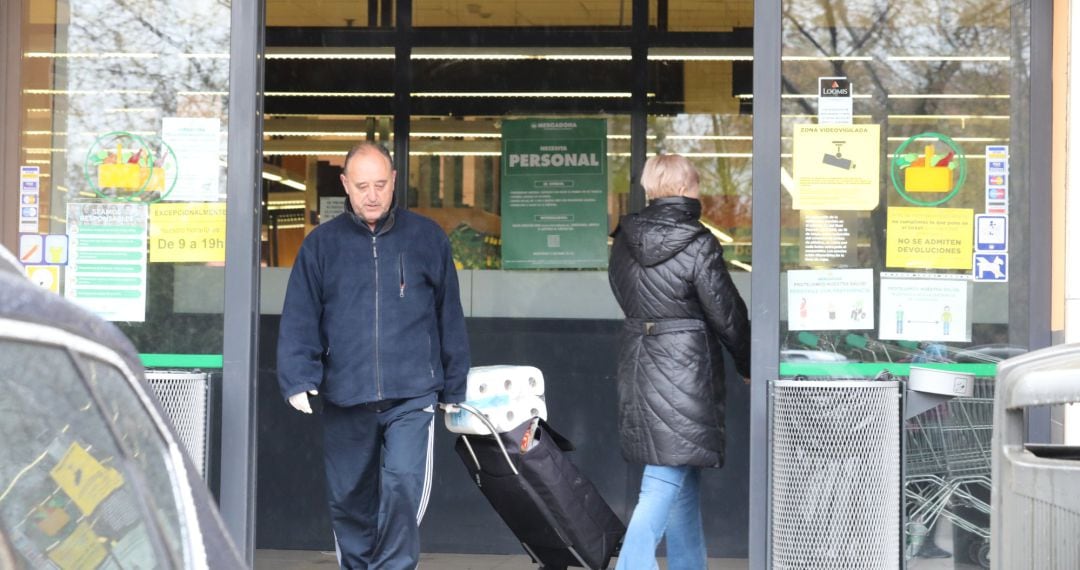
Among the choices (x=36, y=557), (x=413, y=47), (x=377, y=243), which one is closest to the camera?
(x=36, y=557)

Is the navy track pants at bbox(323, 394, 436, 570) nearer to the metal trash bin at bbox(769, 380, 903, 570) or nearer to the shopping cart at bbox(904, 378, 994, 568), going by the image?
the metal trash bin at bbox(769, 380, 903, 570)

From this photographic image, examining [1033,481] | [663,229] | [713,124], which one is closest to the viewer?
[1033,481]

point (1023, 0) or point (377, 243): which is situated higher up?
point (1023, 0)

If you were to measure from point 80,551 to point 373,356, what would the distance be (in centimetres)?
372

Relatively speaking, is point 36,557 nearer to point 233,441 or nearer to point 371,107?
point 233,441

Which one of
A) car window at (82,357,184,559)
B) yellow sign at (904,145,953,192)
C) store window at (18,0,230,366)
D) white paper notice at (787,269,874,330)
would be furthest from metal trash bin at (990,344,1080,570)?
→ store window at (18,0,230,366)

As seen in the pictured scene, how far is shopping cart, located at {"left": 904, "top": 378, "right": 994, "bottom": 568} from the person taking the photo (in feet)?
18.0

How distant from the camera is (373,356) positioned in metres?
5.66

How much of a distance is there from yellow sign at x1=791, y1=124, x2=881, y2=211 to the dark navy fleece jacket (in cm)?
150

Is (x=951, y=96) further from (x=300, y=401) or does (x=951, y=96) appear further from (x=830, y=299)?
(x=300, y=401)

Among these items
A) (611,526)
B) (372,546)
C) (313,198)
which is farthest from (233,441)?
(313,198)

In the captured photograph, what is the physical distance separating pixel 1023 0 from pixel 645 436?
227cm

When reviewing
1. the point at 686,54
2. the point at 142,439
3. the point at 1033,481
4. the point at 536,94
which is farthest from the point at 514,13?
the point at 142,439

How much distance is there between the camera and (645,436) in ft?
18.7
